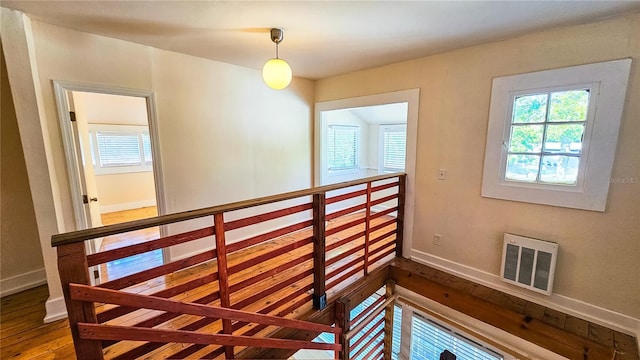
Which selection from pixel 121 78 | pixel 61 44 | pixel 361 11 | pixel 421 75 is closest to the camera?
pixel 361 11

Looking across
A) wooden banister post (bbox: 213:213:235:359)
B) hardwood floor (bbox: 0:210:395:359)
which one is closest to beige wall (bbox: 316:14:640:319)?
hardwood floor (bbox: 0:210:395:359)

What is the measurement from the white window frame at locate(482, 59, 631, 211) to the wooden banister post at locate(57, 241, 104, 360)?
305 cm

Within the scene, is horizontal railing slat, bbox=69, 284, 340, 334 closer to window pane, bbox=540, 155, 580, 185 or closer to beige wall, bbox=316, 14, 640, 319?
beige wall, bbox=316, 14, 640, 319

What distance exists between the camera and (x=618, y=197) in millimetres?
1923

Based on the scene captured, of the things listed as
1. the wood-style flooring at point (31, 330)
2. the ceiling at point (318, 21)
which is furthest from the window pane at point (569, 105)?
the wood-style flooring at point (31, 330)

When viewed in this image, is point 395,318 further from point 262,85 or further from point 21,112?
point 21,112

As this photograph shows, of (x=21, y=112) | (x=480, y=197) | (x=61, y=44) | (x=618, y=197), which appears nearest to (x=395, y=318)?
(x=480, y=197)

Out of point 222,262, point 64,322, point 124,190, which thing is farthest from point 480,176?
point 124,190

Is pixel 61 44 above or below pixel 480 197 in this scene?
above

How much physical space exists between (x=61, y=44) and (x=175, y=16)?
1.08m

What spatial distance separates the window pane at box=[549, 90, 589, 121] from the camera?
1983 mm

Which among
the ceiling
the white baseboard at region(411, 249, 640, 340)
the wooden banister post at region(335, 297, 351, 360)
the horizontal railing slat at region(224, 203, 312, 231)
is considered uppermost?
the ceiling

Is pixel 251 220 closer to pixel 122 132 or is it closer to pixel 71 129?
pixel 71 129

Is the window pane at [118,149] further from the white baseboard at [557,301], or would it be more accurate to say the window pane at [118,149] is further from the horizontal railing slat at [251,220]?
the white baseboard at [557,301]
